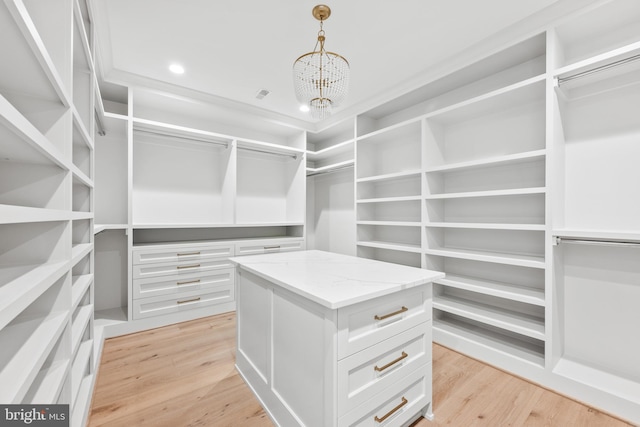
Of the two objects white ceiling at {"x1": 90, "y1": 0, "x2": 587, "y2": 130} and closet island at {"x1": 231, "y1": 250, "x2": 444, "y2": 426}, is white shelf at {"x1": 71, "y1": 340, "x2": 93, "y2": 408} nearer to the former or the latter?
closet island at {"x1": 231, "y1": 250, "x2": 444, "y2": 426}

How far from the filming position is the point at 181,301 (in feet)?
9.57

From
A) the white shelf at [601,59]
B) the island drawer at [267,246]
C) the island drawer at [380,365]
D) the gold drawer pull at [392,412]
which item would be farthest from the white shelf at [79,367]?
the white shelf at [601,59]

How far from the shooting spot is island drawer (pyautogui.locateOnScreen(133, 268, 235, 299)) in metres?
2.71

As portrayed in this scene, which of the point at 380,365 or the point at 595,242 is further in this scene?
the point at 595,242

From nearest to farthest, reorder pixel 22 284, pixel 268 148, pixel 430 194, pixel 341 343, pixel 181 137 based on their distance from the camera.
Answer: pixel 22 284 → pixel 341 343 → pixel 430 194 → pixel 181 137 → pixel 268 148

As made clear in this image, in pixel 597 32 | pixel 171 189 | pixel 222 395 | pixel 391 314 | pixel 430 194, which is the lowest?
pixel 222 395

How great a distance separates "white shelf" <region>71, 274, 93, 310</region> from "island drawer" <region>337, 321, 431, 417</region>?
48.5 inches

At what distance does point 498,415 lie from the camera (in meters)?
1.58

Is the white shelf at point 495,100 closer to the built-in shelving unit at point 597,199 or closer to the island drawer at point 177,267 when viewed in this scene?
the built-in shelving unit at point 597,199

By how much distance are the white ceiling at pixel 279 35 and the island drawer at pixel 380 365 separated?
205 cm

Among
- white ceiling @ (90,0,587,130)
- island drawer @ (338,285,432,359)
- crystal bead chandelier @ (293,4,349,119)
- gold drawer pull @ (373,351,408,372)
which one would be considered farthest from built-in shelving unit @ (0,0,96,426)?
gold drawer pull @ (373,351,408,372)

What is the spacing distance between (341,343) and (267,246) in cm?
249

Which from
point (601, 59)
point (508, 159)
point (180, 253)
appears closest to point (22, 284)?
point (180, 253)

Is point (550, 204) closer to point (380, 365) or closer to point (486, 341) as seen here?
point (486, 341)
